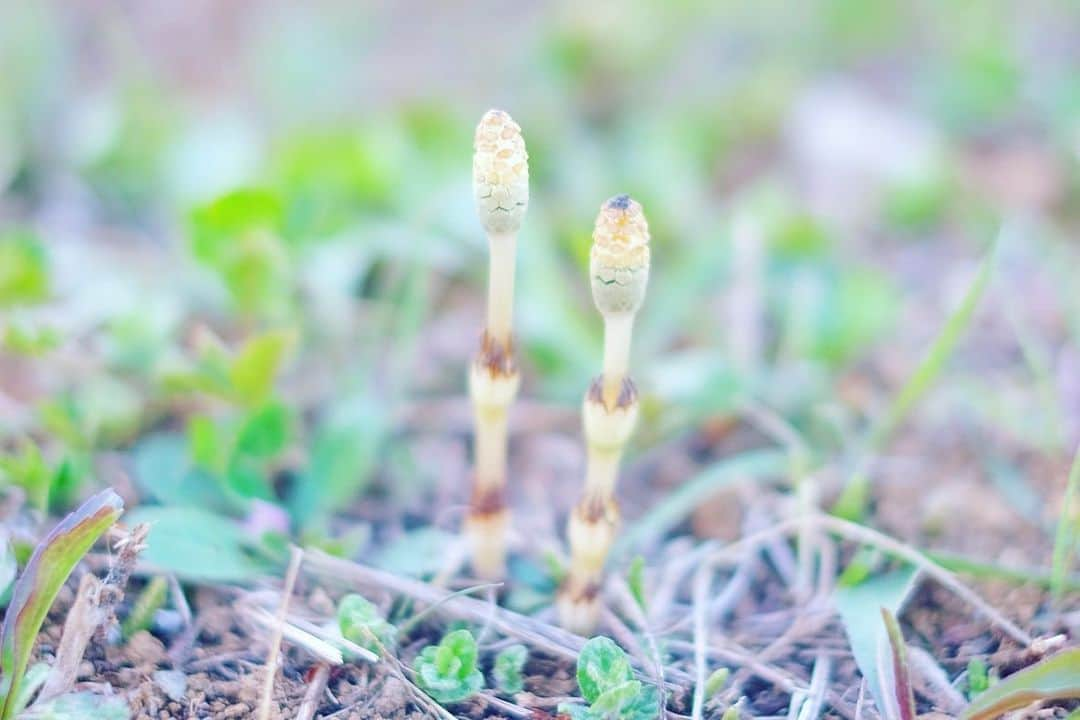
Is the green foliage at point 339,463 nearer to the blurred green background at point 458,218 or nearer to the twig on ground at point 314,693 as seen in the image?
the blurred green background at point 458,218

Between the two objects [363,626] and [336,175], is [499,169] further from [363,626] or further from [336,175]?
[336,175]

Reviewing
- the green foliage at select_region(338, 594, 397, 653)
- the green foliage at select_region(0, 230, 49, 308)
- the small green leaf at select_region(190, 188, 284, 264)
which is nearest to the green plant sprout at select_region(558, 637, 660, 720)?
the green foliage at select_region(338, 594, 397, 653)

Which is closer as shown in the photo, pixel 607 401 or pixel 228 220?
pixel 607 401

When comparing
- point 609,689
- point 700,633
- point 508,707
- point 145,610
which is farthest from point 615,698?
point 145,610

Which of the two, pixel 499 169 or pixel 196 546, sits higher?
pixel 499 169

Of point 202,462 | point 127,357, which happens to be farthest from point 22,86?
point 202,462

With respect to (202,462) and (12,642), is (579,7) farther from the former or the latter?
(12,642)
